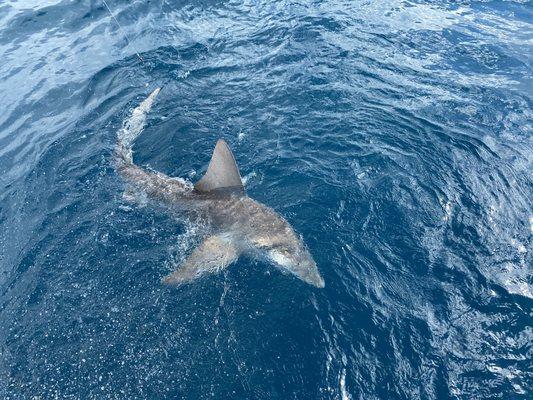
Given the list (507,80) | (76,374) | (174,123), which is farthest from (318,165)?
(507,80)

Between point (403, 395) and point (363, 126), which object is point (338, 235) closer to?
point (403, 395)

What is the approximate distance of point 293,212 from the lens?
288 inches

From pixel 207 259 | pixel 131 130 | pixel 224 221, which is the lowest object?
pixel 207 259

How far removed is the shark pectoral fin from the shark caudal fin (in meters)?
3.11

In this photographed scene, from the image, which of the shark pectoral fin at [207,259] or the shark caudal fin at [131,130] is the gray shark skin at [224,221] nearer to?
the shark pectoral fin at [207,259]

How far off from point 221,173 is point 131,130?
374 centimetres

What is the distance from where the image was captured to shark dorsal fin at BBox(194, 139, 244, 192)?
23.3 ft

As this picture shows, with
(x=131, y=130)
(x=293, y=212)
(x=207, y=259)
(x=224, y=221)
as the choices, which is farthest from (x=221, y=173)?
(x=131, y=130)

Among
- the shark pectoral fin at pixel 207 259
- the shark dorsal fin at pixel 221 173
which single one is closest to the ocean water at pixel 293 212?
the shark pectoral fin at pixel 207 259

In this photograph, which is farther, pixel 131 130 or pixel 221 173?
pixel 131 130

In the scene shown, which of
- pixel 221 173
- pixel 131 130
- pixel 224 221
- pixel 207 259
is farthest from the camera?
pixel 131 130

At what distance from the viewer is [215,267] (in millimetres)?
6445

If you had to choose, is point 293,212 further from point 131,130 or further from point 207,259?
point 131,130

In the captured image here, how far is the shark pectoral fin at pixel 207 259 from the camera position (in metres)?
6.24
